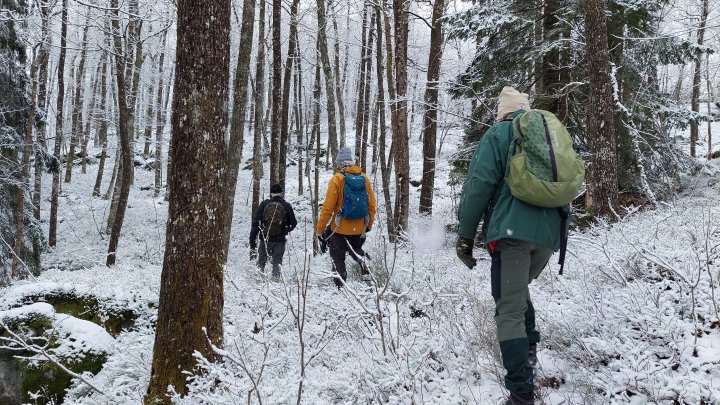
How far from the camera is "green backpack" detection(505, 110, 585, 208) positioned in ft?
8.38

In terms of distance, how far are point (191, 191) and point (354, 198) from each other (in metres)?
2.83

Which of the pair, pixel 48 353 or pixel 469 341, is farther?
pixel 48 353

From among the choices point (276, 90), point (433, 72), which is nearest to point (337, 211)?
point (433, 72)

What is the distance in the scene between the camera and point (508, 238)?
266cm

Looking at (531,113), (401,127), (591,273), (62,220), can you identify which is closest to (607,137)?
(591,273)

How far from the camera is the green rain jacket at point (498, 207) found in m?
2.62

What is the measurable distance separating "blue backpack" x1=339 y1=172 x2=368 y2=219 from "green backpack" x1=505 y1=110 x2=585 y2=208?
11.6ft

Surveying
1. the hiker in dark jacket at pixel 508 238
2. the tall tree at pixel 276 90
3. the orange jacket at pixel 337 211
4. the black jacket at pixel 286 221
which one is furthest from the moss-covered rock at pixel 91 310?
the tall tree at pixel 276 90

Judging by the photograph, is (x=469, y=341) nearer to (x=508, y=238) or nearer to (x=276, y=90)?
(x=508, y=238)

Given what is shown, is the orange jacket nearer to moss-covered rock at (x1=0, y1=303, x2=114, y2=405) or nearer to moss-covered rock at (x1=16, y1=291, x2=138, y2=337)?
moss-covered rock at (x1=16, y1=291, x2=138, y2=337)

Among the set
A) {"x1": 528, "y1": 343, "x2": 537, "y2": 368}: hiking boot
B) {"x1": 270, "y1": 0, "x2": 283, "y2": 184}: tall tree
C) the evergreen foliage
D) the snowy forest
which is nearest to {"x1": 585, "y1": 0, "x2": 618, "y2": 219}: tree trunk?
the snowy forest

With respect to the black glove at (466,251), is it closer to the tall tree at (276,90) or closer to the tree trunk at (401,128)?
the tree trunk at (401,128)

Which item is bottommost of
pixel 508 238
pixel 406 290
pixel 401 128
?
pixel 406 290

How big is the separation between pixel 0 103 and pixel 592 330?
1366 cm
